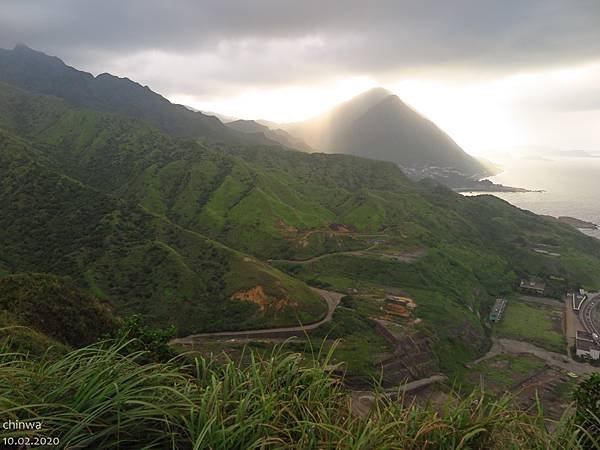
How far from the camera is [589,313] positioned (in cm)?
10831

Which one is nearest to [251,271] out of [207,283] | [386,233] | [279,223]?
[207,283]

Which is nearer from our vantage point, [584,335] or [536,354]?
[536,354]

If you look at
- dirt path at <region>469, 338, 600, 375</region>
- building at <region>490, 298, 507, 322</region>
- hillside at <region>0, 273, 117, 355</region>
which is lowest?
dirt path at <region>469, 338, 600, 375</region>

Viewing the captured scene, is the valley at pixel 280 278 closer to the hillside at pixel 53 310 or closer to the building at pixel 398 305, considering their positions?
the hillside at pixel 53 310

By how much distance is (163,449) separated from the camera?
6137mm

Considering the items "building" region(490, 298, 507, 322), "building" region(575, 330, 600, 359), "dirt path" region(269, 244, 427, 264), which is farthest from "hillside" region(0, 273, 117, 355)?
"building" region(490, 298, 507, 322)

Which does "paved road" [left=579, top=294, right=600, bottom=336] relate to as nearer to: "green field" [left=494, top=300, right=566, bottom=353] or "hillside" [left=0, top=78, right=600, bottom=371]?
"green field" [left=494, top=300, right=566, bottom=353]

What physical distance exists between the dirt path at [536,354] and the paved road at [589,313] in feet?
64.2

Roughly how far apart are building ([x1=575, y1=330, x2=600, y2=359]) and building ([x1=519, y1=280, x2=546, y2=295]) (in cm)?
3043

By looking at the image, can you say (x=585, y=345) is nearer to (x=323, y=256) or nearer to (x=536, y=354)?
(x=536, y=354)

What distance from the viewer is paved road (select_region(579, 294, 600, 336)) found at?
99.7m

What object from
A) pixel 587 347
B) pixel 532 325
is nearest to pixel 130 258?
pixel 532 325

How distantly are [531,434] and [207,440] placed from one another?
20.1 feet

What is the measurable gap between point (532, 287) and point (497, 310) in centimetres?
2509
